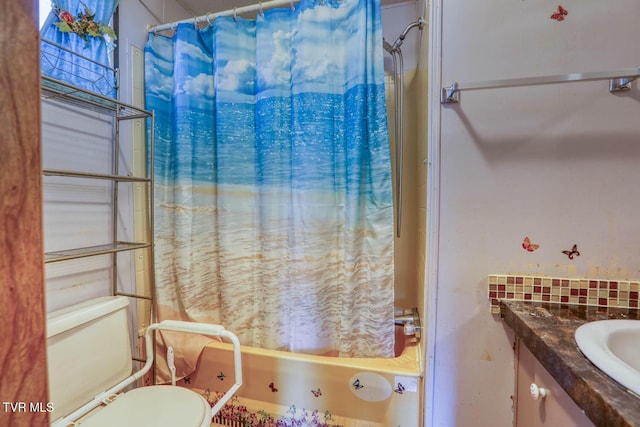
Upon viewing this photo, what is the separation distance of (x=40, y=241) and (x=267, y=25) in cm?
131

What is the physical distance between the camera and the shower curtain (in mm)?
1164

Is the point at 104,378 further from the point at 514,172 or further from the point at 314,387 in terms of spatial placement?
the point at 514,172

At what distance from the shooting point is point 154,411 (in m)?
0.93

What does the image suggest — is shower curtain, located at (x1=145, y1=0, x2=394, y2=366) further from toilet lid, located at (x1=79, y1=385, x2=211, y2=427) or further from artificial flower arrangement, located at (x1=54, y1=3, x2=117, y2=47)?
toilet lid, located at (x1=79, y1=385, x2=211, y2=427)

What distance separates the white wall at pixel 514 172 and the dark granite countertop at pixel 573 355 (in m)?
0.11

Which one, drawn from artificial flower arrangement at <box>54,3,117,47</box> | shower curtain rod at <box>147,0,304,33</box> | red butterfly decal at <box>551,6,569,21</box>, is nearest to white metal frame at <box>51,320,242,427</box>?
artificial flower arrangement at <box>54,3,117,47</box>

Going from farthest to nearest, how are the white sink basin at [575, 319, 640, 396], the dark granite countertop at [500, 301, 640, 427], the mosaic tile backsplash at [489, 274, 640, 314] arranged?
the mosaic tile backsplash at [489, 274, 640, 314]
the white sink basin at [575, 319, 640, 396]
the dark granite countertop at [500, 301, 640, 427]

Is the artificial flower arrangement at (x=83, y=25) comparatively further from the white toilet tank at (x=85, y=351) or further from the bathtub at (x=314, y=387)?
the bathtub at (x=314, y=387)

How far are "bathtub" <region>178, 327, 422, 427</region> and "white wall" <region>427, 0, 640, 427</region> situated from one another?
15cm

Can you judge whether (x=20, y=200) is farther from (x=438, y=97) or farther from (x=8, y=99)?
(x=438, y=97)

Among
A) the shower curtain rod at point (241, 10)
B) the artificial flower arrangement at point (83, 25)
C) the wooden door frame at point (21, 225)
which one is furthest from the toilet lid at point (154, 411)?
the shower curtain rod at point (241, 10)

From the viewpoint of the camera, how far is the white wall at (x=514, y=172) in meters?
0.78

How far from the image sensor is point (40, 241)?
0.33 meters

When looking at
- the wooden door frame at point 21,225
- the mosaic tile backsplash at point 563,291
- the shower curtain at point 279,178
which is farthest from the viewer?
the shower curtain at point 279,178
